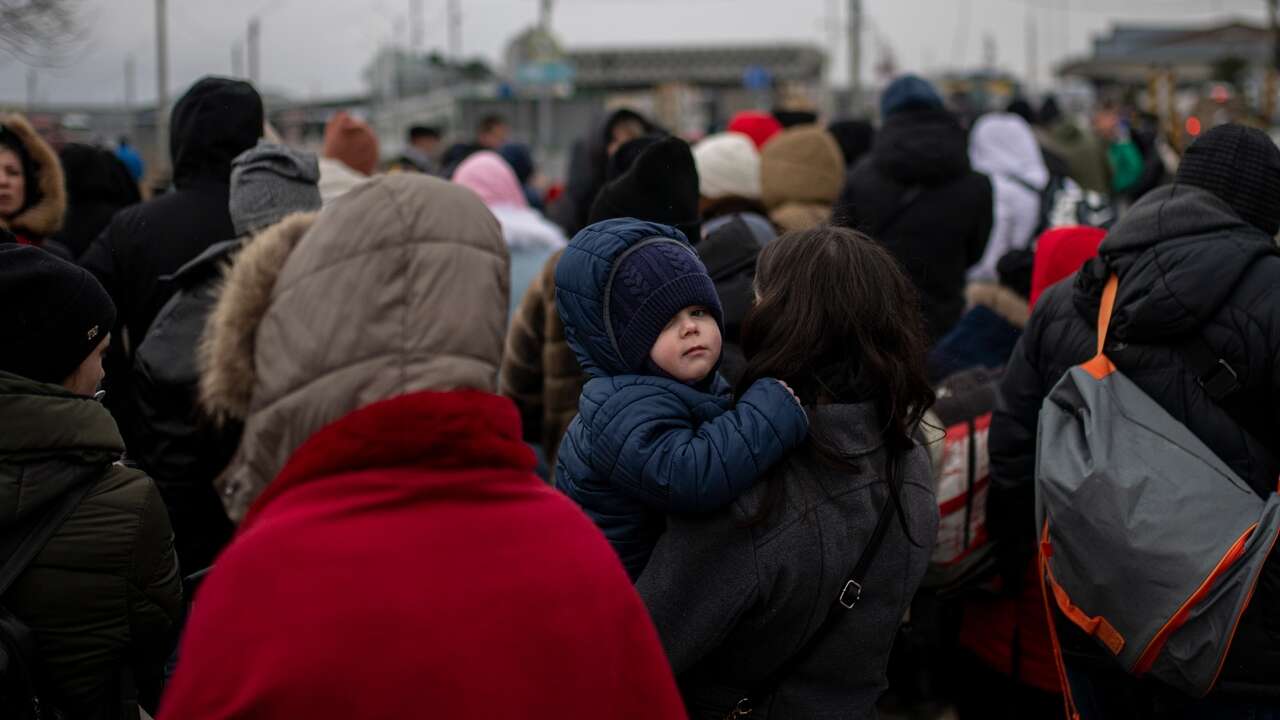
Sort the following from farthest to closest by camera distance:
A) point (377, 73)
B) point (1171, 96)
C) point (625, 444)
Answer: point (377, 73) < point (1171, 96) < point (625, 444)

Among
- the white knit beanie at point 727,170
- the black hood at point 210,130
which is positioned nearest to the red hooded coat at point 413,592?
the black hood at point 210,130

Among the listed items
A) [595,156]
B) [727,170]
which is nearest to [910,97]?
[727,170]

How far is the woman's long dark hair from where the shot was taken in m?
2.48

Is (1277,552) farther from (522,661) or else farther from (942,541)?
(522,661)

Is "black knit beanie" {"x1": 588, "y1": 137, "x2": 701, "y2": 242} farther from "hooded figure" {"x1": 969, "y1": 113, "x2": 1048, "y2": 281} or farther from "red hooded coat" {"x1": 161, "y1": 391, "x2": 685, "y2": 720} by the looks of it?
"hooded figure" {"x1": 969, "y1": 113, "x2": 1048, "y2": 281}

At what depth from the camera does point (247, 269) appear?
1.78 meters

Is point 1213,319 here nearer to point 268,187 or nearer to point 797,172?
point 268,187

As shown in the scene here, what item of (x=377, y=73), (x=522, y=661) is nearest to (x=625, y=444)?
(x=522, y=661)

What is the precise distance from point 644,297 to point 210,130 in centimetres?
237

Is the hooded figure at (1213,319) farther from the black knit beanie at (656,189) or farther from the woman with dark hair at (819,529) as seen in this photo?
the black knit beanie at (656,189)

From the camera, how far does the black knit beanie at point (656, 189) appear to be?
12.5 ft

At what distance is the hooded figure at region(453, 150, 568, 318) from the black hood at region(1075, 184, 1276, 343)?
280 centimetres

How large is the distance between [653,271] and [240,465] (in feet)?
3.40

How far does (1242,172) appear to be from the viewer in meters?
3.14
